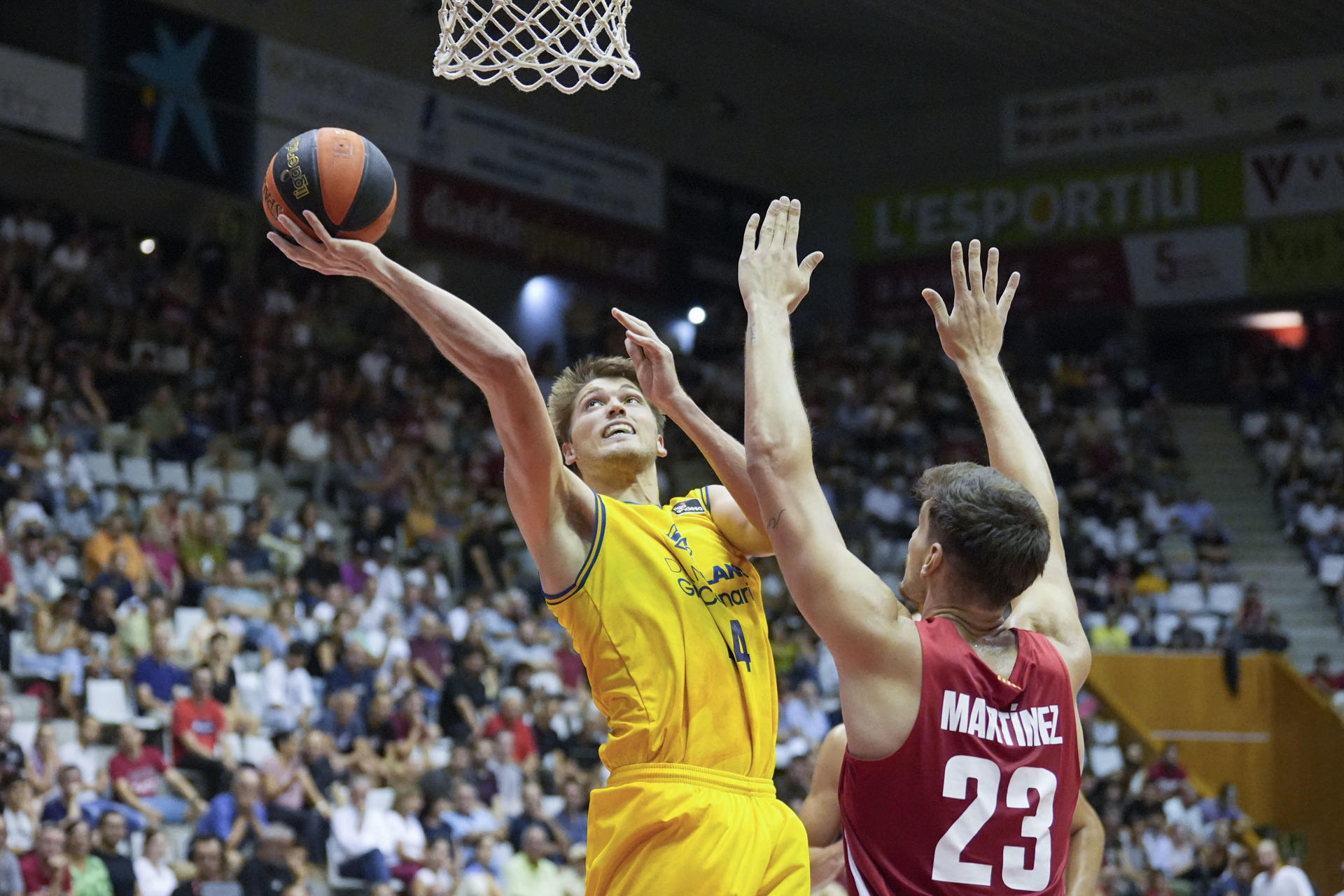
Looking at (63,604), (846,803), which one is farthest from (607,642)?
(63,604)

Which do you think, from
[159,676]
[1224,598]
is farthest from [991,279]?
[1224,598]

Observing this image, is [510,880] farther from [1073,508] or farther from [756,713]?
[1073,508]

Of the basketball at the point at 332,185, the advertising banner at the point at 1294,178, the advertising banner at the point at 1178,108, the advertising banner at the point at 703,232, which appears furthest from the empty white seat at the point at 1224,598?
the basketball at the point at 332,185

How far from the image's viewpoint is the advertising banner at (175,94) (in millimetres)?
16484

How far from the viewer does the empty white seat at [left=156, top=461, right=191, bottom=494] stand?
14289 millimetres

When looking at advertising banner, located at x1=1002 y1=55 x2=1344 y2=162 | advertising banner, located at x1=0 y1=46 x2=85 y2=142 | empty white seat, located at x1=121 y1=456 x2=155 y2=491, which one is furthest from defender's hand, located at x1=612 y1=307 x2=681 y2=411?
advertising banner, located at x1=1002 y1=55 x2=1344 y2=162

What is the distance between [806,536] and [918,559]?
323mm

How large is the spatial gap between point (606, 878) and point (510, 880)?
25.0 feet

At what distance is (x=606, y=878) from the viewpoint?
3.90 metres

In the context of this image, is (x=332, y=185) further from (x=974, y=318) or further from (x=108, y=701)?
(x=108, y=701)

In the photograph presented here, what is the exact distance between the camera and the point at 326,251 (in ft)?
12.2

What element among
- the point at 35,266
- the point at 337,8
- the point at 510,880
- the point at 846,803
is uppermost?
the point at 337,8

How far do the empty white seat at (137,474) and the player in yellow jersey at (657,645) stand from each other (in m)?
10.8

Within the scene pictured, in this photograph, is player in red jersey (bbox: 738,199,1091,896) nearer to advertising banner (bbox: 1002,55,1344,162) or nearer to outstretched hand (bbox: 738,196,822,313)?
outstretched hand (bbox: 738,196,822,313)
